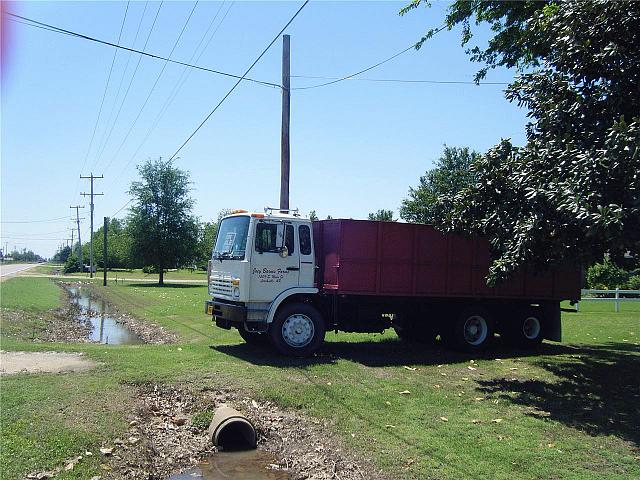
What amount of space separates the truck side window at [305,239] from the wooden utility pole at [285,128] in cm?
286

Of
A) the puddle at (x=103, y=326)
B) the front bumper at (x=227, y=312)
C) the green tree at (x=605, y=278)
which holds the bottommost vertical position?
the puddle at (x=103, y=326)

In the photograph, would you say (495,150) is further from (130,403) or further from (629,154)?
(130,403)

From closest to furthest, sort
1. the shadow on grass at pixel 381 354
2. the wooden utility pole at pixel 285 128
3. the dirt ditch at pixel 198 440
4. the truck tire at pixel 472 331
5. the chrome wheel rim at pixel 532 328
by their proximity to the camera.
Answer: the dirt ditch at pixel 198 440
the shadow on grass at pixel 381 354
the truck tire at pixel 472 331
the chrome wheel rim at pixel 532 328
the wooden utility pole at pixel 285 128

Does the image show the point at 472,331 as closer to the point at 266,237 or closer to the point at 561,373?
the point at 561,373

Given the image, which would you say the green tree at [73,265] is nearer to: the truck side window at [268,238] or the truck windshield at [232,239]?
the truck windshield at [232,239]

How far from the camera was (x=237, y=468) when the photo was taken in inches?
256

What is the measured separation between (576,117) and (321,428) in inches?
230

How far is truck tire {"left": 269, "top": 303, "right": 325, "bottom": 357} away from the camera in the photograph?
1163 cm

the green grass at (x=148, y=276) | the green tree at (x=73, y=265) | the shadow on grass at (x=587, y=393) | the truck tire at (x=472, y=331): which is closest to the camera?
the shadow on grass at (x=587, y=393)

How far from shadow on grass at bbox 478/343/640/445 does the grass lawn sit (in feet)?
0.09

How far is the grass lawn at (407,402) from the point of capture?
627 centimetres

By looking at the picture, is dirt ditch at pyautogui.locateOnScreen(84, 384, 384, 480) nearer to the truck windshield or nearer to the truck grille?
the truck grille

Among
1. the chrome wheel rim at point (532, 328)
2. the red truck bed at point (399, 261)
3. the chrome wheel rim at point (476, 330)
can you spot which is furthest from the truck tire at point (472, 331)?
the chrome wheel rim at point (532, 328)

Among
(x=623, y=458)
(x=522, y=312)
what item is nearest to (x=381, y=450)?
(x=623, y=458)
